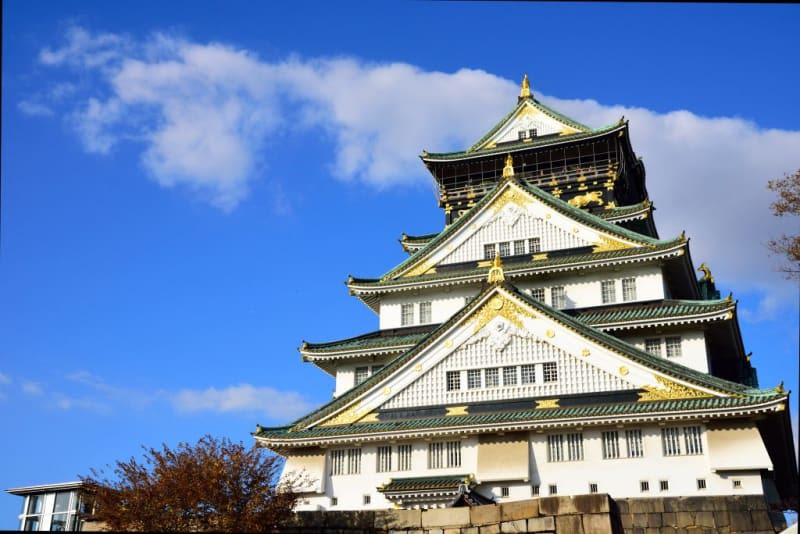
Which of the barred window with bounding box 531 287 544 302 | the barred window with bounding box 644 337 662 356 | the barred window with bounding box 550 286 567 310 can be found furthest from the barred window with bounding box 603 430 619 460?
the barred window with bounding box 531 287 544 302

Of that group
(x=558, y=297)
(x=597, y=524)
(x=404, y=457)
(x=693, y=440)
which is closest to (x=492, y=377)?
(x=404, y=457)

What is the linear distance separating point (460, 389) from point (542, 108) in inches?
897

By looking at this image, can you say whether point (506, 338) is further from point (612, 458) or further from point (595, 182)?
point (595, 182)

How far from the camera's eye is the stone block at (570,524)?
763 inches

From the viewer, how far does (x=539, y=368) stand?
3322 cm

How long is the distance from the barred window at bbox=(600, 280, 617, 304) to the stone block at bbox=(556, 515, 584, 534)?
780 inches

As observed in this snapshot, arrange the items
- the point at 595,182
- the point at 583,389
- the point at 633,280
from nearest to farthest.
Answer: the point at 583,389 → the point at 633,280 → the point at 595,182

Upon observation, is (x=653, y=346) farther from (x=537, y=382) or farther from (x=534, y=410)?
(x=534, y=410)

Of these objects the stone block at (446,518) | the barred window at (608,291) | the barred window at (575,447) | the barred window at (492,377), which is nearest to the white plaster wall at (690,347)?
the barred window at (608,291)

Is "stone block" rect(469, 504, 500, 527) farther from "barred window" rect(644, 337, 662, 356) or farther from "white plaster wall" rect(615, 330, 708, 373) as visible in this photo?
"barred window" rect(644, 337, 662, 356)

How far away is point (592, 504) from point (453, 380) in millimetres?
15177

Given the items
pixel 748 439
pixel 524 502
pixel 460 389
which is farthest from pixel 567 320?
pixel 524 502

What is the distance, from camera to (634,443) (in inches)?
1208

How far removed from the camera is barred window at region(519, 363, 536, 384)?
33219mm
